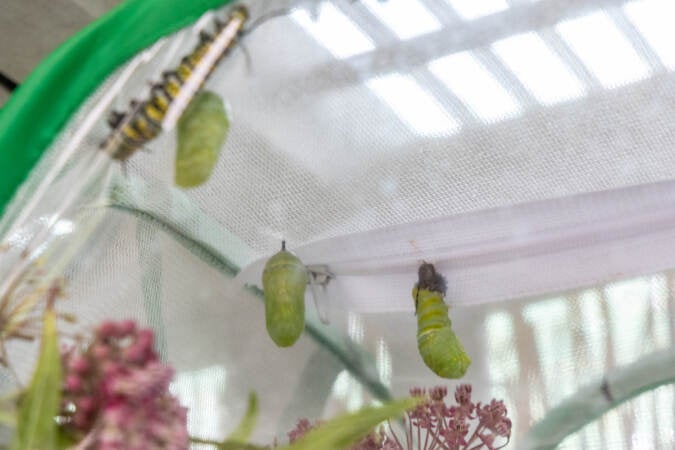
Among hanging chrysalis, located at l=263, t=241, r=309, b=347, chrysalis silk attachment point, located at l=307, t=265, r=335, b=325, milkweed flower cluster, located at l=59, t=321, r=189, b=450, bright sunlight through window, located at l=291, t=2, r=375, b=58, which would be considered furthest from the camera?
chrysalis silk attachment point, located at l=307, t=265, r=335, b=325

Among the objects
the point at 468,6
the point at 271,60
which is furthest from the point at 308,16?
the point at 468,6

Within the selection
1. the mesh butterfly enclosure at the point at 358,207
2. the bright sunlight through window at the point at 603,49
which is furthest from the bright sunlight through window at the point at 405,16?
the bright sunlight through window at the point at 603,49

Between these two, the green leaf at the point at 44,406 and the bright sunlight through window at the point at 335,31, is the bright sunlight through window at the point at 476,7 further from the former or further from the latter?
the green leaf at the point at 44,406

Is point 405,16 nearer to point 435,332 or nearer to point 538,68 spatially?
point 538,68

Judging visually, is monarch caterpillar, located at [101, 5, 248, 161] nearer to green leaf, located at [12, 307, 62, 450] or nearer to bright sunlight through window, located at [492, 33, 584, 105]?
green leaf, located at [12, 307, 62, 450]

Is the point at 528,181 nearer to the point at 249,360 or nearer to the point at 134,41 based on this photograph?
the point at 249,360

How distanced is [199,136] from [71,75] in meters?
0.12

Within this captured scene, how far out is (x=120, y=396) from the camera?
60 centimetres

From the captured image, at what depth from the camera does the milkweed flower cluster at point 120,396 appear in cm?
60

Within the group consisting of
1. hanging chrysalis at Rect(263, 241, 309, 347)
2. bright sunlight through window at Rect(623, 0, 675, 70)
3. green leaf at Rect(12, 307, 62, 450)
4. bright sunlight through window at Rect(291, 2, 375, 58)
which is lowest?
green leaf at Rect(12, 307, 62, 450)

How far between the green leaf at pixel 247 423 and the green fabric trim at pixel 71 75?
30 centimetres

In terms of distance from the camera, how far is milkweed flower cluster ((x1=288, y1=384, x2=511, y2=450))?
1.10m

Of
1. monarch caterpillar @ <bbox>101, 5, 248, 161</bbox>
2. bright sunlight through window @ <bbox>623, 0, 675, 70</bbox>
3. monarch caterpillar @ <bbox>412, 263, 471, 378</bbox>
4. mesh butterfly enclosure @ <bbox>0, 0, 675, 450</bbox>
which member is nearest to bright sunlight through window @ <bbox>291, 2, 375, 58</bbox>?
mesh butterfly enclosure @ <bbox>0, 0, 675, 450</bbox>

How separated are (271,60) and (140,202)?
201 mm
